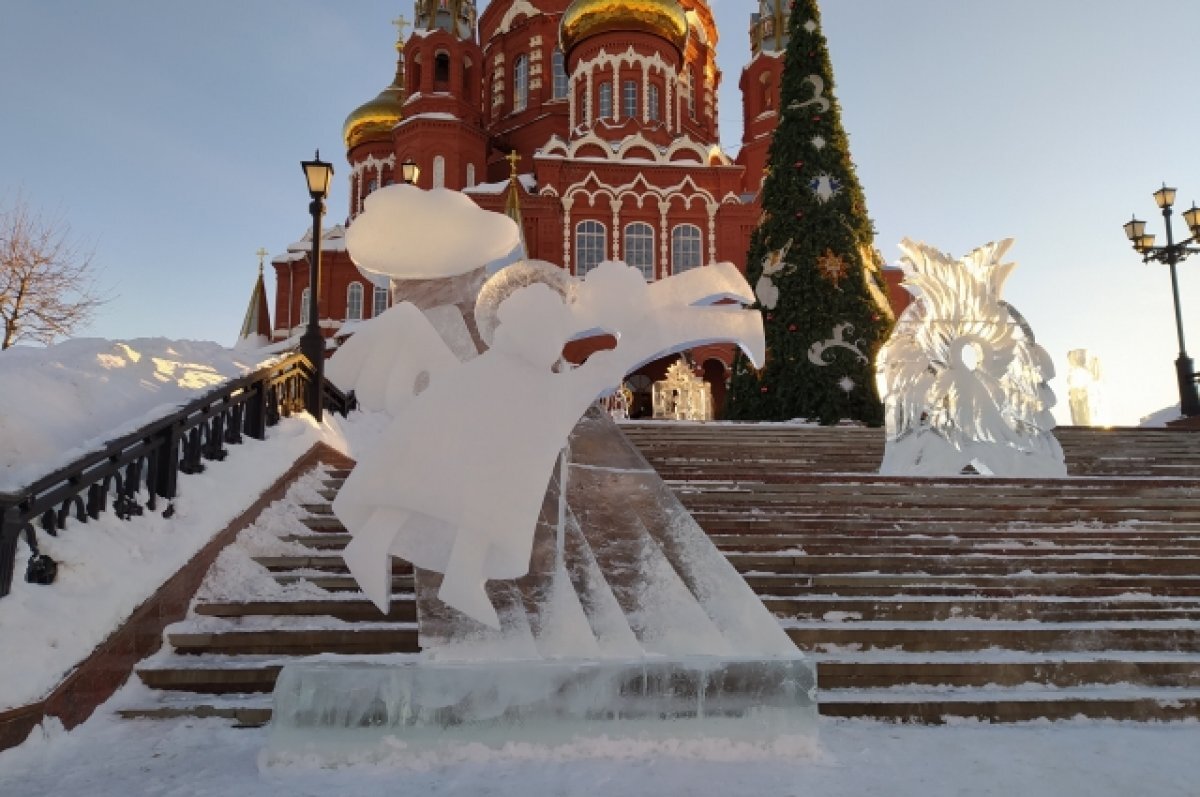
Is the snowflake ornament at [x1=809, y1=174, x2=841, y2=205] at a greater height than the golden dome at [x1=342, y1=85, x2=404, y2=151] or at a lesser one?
lesser

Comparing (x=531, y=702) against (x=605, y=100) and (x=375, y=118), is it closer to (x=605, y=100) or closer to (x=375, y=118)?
(x=605, y=100)

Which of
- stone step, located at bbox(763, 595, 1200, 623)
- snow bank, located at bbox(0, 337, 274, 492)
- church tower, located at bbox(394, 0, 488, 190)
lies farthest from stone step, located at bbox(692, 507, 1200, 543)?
church tower, located at bbox(394, 0, 488, 190)

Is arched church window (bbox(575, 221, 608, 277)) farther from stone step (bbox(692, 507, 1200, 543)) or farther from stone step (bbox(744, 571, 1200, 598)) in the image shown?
stone step (bbox(744, 571, 1200, 598))

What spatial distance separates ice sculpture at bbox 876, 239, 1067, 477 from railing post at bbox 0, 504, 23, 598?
7465 mm

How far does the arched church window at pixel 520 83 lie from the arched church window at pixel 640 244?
33.5 feet

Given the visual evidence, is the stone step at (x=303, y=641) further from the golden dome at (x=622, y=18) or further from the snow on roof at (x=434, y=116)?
the golden dome at (x=622, y=18)

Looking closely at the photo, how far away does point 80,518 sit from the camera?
15.7ft

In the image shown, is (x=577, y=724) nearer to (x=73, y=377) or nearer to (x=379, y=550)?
(x=379, y=550)

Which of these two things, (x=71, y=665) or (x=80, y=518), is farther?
(x=80, y=518)

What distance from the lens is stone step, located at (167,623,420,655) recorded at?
468 centimetres

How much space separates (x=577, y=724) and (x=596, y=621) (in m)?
0.45

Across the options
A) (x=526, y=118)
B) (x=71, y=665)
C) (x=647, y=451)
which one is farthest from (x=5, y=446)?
(x=526, y=118)

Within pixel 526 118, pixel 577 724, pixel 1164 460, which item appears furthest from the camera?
pixel 526 118

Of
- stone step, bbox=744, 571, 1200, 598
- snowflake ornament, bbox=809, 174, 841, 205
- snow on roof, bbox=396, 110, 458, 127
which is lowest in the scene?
stone step, bbox=744, 571, 1200, 598
